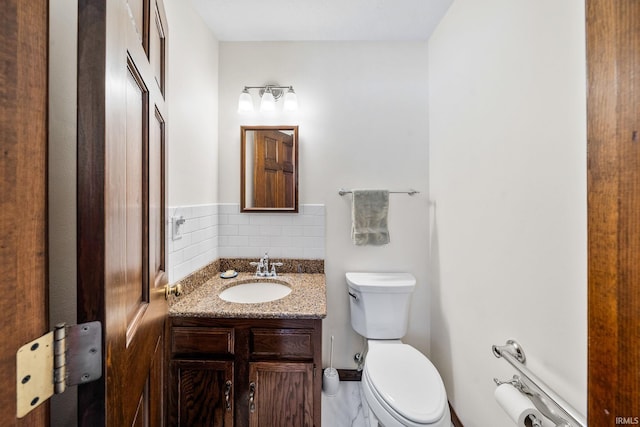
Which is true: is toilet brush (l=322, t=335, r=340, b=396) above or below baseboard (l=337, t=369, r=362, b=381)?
above

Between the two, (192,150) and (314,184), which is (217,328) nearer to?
(192,150)

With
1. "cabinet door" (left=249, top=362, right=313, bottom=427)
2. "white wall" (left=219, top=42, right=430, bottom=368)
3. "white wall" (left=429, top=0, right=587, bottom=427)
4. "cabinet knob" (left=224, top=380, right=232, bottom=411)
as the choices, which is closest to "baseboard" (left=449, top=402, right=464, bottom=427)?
"white wall" (left=429, top=0, right=587, bottom=427)

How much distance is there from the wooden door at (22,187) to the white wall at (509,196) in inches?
46.1

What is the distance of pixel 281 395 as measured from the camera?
121 cm

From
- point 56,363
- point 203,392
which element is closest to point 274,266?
point 203,392

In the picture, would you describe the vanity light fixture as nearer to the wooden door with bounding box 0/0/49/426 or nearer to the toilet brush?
the wooden door with bounding box 0/0/49/426

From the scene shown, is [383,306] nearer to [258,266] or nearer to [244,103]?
[258,266]

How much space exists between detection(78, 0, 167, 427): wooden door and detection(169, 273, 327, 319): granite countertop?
45 centimetres

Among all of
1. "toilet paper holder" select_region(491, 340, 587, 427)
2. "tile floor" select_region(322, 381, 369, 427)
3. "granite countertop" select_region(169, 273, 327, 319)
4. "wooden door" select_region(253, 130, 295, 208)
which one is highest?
"wooden door" select_region(253, 130, 295, 208)

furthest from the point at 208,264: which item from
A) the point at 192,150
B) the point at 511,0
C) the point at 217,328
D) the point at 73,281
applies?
the point at 511,0

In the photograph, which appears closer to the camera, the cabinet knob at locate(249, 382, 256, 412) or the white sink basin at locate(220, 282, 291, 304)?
the cabinet knob at locate(249, 382, 256, 412)

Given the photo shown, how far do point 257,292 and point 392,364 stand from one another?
0.86m

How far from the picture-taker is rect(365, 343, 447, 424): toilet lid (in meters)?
1.06

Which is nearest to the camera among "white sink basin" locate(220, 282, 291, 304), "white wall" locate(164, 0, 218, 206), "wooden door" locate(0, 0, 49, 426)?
"wooden door" locate(0, 0, 49, 426)
